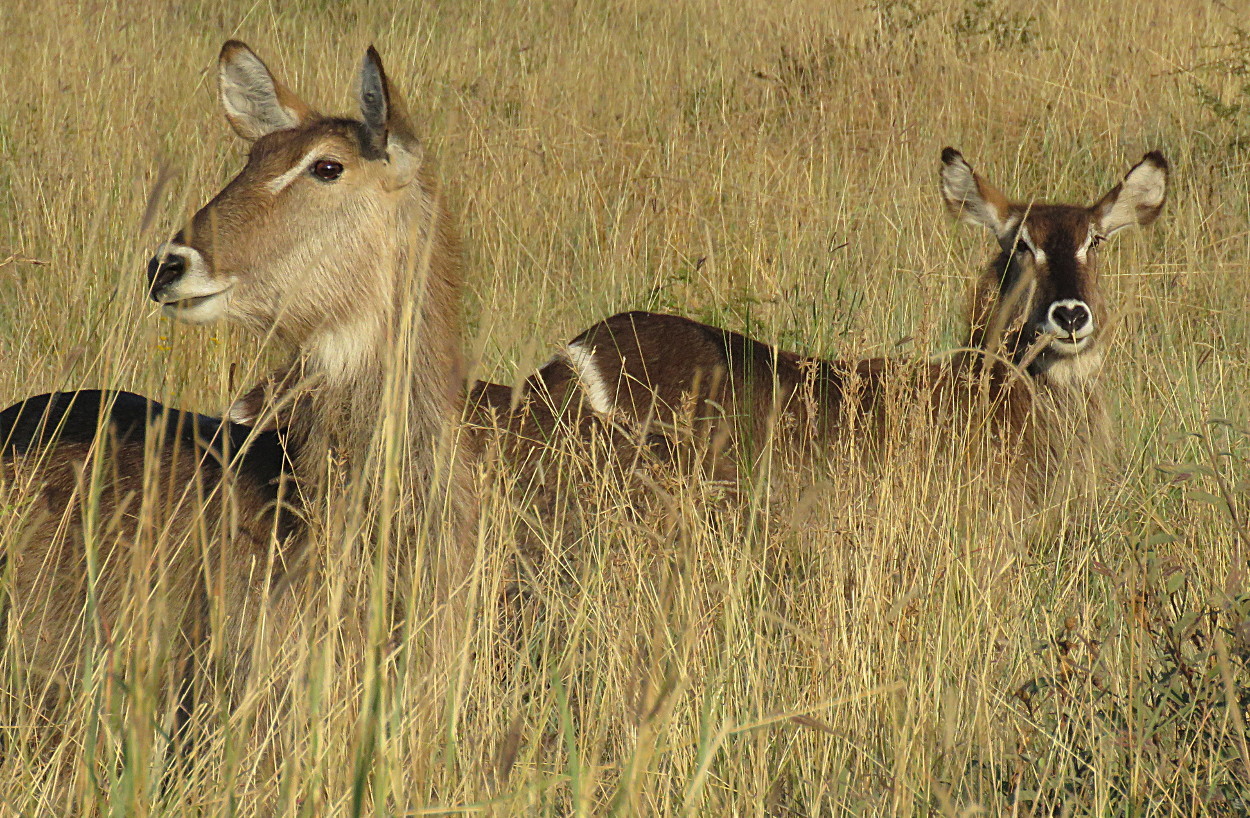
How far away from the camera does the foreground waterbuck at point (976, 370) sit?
4312 millimetres

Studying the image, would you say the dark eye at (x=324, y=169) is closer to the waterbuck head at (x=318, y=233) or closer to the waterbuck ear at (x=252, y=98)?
the waterbuck head at (x=318, y=233)

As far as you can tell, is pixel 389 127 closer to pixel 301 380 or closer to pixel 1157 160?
pixel 301 380

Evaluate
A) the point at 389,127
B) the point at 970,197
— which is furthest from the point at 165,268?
the point at 970,197

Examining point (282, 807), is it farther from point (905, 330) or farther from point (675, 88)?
point (675, 88)

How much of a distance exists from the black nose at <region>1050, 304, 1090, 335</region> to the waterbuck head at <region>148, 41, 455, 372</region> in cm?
Answer: 232

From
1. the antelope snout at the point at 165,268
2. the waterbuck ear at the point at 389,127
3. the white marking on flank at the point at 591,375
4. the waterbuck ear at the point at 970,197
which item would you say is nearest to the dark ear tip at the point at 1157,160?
the waterbuck ear at the point at 970,197

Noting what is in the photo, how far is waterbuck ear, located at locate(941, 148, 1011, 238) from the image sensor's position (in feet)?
17.7

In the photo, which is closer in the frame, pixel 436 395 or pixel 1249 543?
pixel 1249 543

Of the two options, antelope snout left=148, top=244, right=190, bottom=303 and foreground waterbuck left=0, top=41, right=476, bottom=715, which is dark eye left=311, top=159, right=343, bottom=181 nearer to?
foreground waterbuck left=0, top=41, right=476, bottom=715

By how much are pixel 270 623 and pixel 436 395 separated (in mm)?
832

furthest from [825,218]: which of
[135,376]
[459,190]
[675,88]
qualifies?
[135,376]

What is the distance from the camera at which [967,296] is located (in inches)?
217

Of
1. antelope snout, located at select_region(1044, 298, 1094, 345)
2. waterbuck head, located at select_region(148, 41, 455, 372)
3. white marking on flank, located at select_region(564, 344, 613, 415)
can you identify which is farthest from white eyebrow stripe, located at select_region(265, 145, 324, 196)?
antelope snout, located at select_region(1044, 298, 1094, 345)

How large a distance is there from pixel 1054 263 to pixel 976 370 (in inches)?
18.5
